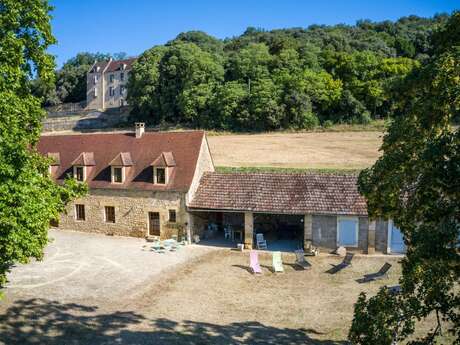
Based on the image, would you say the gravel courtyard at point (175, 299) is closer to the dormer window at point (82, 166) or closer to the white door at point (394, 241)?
the white door at point (394, 241)

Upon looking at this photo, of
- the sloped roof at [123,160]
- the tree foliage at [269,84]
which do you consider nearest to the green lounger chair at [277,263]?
the sloped roof at [123,160]

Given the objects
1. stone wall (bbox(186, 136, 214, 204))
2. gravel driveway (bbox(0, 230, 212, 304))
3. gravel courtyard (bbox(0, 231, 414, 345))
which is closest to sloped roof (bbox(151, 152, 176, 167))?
stone wall (bbox(186, 136, 214, 204))

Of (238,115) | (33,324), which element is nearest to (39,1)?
(33,324)

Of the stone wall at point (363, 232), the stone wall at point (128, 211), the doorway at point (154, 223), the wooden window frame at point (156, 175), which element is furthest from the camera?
the doorway at point (154, 223)

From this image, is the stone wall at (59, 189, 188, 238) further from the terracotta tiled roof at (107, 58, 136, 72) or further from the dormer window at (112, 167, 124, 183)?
the terracotta tiled roof at (107, 58, 136, 72)

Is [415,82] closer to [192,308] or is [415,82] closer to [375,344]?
[375,344]
